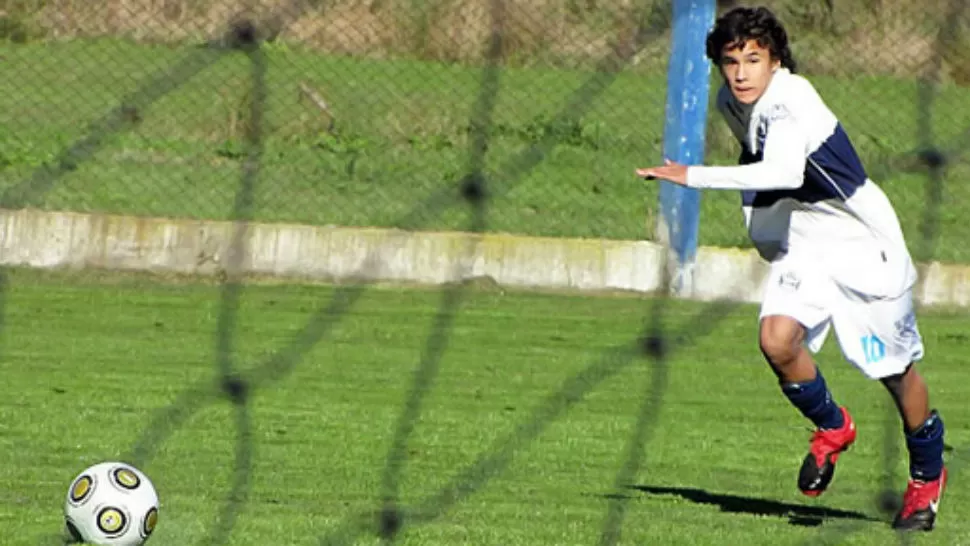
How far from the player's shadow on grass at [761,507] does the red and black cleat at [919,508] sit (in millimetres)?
202

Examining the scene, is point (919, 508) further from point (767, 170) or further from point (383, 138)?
point (383, 138)

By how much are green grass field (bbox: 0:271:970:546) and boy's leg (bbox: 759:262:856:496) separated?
7.2 inches

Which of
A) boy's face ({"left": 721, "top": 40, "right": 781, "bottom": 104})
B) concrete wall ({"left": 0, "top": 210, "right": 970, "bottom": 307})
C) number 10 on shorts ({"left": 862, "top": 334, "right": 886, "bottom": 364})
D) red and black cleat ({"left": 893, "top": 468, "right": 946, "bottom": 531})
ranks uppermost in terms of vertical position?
boy's face ({"left": 721, "top": 40, "right": 781, "bottom": 104})

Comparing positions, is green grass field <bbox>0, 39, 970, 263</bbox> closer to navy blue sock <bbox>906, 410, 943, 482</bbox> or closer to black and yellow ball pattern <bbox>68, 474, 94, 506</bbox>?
navy blue sock <bbox>906, 410, 943, 482</bbox>

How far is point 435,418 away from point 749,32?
2.73 metres

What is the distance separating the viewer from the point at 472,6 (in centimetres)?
1338

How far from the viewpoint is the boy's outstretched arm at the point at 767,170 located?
543 centimetres

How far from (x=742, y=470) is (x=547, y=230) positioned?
573 cm

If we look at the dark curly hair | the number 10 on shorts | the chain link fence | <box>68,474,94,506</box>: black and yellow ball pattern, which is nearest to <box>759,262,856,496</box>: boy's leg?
the number 10 on shorts

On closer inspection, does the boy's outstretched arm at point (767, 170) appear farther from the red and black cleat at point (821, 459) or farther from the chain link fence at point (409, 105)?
the chain link fence at point (409, 105)

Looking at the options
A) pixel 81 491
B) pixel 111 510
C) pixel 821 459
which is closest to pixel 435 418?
pixel 821 459

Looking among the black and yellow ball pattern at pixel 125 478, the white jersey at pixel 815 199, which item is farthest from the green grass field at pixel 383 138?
the black and yellow ball pattern at pixel 125 478

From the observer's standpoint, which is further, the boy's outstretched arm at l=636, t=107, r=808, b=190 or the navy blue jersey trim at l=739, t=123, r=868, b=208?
the navy blue jersey trim at l=739, t=123, r=868, b=208

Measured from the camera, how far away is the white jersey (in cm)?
563
